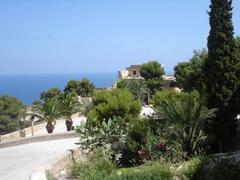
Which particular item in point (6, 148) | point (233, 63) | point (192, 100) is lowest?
point (6, 148)

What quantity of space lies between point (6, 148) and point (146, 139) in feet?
34.4

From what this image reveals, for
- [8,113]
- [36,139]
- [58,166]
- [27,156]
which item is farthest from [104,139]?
[8,113]

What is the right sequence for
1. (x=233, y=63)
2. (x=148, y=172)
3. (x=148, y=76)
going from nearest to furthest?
(x=148, y=172)
(x=233, y=63)
(x=148, y=76)

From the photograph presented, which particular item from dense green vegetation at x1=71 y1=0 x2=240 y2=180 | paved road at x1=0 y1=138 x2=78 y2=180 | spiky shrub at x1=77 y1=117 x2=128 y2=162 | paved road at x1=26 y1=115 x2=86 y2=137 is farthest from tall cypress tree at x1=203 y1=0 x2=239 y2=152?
paved road at x1=26 y1=115 x2=86 y2=137

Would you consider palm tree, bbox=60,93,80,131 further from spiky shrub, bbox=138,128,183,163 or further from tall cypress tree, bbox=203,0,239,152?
spiky shrub, bbox=138,128,183,163

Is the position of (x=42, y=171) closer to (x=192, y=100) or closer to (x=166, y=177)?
(x=166, y=177)

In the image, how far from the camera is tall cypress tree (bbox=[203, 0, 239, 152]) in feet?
51.8

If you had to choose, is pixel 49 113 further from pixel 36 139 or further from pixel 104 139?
pixel 104 139

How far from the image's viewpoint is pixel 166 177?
30.2ft

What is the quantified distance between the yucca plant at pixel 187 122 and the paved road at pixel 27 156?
3.73 m

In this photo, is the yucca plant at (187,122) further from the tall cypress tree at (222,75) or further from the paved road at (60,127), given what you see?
the paved road at (60,127)

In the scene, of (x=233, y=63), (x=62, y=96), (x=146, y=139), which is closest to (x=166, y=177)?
(x=146, y=139)

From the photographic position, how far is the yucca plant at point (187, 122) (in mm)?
12422

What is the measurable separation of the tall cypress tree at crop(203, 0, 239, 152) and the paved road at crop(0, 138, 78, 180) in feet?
20.1
